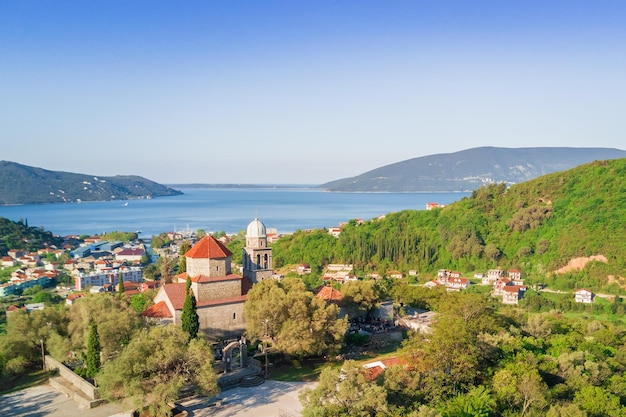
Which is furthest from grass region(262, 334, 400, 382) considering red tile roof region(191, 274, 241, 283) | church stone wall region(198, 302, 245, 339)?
red tile roof region(191, 274, 241, 283)

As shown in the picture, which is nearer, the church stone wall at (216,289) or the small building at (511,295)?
the church stone wall at (216,289)

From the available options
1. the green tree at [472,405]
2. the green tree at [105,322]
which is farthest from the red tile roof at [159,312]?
the green tree at [472,405]

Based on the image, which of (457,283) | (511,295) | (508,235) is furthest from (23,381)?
(508,235)

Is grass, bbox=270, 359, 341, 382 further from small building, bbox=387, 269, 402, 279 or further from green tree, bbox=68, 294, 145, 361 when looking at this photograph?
small building, bbox=387, 269, 402, 279

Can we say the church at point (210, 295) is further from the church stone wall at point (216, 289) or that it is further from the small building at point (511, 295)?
the small building at point (511, 295)

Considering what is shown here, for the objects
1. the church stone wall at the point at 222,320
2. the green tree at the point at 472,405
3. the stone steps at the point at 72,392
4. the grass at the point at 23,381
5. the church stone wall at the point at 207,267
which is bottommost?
the grass at the point at 23,381

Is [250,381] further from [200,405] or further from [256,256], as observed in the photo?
[256,256]
